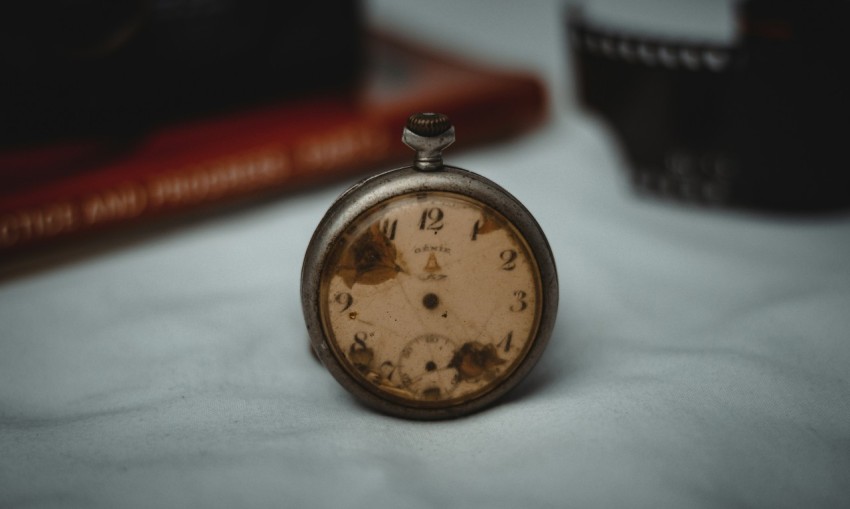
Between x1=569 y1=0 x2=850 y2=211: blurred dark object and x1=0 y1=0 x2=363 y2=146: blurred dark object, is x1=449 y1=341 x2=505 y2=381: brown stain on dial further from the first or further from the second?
x1=0 y1=0 x2=363 y2=146: blurred dark object

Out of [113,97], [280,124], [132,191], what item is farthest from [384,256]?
[113,97]

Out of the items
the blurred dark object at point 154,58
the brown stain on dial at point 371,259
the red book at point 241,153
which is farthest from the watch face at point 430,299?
the blurred dark object at point 154,58

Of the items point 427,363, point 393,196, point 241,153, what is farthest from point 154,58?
point 427,363

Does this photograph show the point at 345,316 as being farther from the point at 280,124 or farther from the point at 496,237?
the point at 280,124

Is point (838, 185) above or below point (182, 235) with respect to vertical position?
above

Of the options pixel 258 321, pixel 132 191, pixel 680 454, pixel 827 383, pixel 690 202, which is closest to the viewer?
pixel 680 454

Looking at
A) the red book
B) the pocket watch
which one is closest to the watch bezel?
the pocket watch

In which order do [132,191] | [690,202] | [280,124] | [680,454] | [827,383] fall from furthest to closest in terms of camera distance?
1. [280,124]
2. [690,202]
3. [132,191]
4. [827,383]
5. [680,454]

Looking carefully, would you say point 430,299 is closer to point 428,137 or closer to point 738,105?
point 428,137
